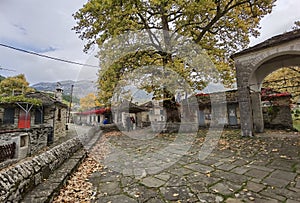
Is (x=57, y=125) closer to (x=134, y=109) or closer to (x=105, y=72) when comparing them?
(x=134, y=109)

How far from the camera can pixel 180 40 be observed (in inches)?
386

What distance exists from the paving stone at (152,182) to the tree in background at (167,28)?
597cm

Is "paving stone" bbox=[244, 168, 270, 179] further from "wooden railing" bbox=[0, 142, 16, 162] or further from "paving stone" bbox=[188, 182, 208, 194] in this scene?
"wooden railing" bbox=[0, 142, 16, 162]

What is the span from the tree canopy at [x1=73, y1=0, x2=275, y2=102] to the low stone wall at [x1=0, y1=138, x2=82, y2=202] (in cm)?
613

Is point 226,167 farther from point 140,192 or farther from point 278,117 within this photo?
point 278,117

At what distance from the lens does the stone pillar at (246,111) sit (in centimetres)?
806

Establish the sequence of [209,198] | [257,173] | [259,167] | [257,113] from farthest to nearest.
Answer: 1. [257,113]
2. [259,167]
3. [257,173]
4. [209,198]

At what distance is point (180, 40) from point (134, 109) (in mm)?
9187

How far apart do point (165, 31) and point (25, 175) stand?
403 inches

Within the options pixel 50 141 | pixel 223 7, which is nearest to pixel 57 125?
pixel 50 141

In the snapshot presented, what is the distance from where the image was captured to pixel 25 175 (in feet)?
8.05

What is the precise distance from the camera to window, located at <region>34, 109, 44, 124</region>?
51.2 feet

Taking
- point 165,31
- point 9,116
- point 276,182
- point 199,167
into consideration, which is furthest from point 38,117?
point 276,182

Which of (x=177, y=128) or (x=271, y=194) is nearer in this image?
(x=271, y=194)
